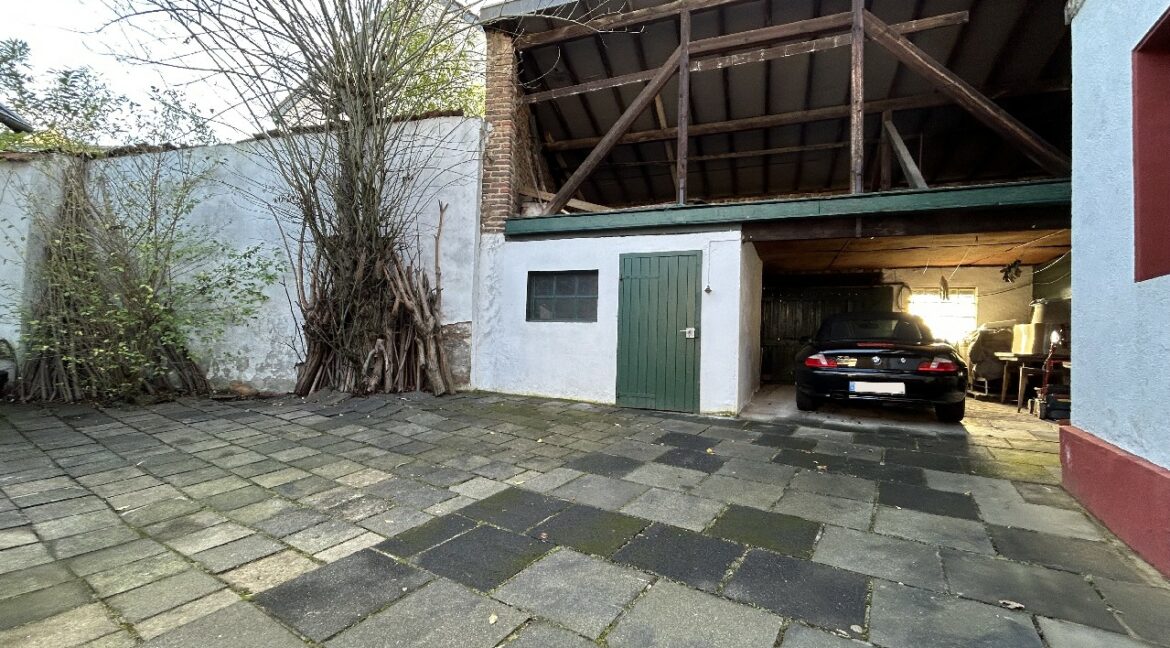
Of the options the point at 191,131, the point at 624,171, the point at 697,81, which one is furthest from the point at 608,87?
the point at 191,131

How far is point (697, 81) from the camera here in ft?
23.6

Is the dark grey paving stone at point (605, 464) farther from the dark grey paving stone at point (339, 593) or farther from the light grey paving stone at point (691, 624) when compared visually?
the dark grey paving stone at point (339, 593)

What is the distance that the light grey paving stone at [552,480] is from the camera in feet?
10.3

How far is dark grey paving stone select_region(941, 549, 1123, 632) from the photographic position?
183cm

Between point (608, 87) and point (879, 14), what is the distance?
3656 millimetres

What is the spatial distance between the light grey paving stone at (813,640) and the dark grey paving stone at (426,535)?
5.22 ft

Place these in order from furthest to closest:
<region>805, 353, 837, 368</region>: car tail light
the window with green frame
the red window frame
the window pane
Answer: the window pane, the window with green frame, <region>805, 353, 837, 368</region>: car tail light, the red window frame

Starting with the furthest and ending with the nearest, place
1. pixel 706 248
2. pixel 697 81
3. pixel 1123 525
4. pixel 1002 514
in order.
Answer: pixel 697 81, pixel 706 248, pixel 1002 514, pixel 1123 525

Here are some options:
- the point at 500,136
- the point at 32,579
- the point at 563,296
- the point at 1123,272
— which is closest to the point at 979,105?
the point at 1123,272

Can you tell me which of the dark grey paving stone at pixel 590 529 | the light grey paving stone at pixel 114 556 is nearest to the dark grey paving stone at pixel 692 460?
the dark grey paving stone at pixel 590 529

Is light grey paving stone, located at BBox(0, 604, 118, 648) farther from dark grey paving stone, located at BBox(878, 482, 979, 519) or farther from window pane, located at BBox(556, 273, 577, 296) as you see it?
window pane, located at BBox(556, 273, 577, 296)

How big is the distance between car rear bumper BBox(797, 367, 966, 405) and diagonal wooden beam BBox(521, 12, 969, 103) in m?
3.93

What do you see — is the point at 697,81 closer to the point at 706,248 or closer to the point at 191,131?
the point at 706,248

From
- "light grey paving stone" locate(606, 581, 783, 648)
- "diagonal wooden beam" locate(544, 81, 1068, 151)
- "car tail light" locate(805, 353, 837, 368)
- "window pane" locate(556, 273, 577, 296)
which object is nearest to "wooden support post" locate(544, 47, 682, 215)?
"window pane" locate(556, 273, 577, 296)
